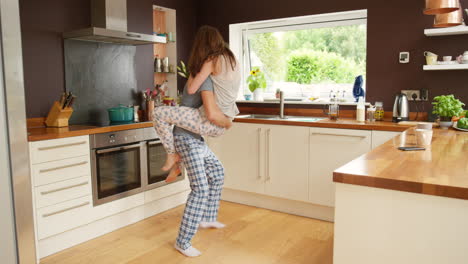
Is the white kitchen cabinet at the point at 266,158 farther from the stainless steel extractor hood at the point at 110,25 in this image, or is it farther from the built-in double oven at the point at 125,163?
the stainless steel extractor hood at the point at 110,25

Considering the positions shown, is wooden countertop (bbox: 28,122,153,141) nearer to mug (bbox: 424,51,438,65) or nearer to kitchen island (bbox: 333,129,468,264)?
kitchen island (bbox: 333,129,468,264)

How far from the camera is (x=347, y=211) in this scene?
148 centimetres

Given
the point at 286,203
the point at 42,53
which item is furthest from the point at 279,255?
the point at 42,53

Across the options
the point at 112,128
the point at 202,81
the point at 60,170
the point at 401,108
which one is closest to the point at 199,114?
the point at 202,81

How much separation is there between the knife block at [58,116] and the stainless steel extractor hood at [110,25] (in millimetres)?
616

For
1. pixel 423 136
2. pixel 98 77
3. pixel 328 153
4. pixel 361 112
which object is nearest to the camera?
pixel 423 136

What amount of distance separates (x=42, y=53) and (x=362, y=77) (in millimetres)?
2819

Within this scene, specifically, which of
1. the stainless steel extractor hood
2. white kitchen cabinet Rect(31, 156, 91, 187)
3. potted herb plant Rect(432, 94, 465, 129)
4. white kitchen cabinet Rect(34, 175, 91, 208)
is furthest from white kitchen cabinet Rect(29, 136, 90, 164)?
potted herb plant Rect(432, 94, 465, 129)

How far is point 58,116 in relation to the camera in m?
3.07

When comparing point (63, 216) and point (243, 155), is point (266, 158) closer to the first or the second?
point (243, 155)

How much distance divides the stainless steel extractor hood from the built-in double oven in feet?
2.64

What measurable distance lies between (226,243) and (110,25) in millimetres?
2114

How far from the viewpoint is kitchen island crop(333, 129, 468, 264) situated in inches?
51.3

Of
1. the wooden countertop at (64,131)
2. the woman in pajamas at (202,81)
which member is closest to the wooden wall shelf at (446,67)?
the woman in pajamas at (202,81)
